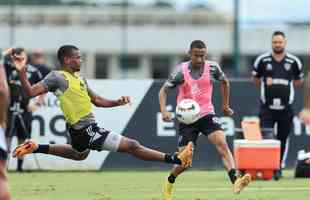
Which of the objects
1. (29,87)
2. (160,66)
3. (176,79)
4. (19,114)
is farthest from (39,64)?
(160,66)

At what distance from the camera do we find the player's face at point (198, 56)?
13883mm

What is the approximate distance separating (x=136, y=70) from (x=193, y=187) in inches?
2178

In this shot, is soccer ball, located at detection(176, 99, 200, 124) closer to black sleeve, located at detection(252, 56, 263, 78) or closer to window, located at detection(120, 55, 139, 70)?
black sleeve, located at detection(252, 56, 263, 78)

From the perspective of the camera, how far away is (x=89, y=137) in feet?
42.7

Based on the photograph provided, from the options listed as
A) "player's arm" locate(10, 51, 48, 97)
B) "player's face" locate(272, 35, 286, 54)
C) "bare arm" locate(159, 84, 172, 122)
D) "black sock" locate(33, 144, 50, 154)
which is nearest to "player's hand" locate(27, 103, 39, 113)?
"player's face" locate(272, 35, 286, 54)

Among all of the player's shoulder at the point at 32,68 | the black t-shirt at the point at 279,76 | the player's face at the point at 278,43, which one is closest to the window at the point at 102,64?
the player's shoulder at the point at 32,68

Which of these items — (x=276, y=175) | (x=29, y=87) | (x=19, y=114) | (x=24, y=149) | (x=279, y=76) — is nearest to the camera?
(x=29, y=87)

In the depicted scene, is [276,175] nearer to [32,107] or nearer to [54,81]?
[32,107]

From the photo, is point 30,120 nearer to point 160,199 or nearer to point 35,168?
point 35,168

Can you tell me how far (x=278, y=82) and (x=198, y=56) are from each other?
159 inches

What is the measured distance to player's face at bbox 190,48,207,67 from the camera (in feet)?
45.5

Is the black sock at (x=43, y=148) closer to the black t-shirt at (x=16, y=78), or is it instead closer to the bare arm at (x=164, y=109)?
the bare arm at (x=164, y=109)

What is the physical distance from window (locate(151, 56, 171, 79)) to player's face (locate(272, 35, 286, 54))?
5358 centimetres

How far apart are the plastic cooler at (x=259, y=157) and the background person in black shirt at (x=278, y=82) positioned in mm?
175
